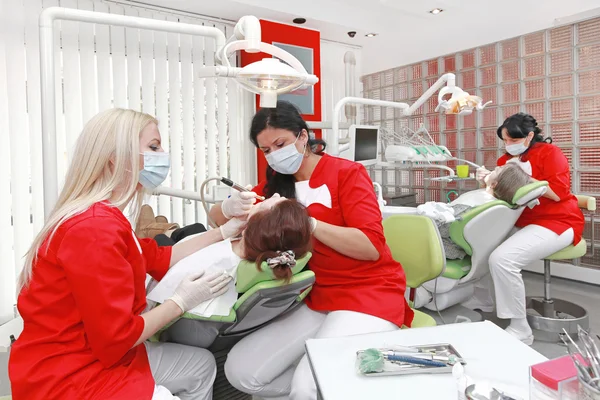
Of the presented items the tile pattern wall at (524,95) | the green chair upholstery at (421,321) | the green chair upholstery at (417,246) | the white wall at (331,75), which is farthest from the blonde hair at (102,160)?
the white wall at (331,75)

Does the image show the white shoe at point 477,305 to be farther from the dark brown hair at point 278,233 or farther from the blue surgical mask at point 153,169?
the blue surgical mask at point 153,169

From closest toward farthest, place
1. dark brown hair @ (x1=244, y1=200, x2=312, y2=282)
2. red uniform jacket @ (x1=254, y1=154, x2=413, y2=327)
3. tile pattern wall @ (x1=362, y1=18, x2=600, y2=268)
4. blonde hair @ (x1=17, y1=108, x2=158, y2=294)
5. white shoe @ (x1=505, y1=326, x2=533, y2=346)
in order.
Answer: blonde hair @ (x1=17, y1=108, x2=158, y2=294), dark brown hair @ (x1=244, y1=200, x2=312, y2=282), red uniform jacket @ (x1=254, y1=154, x2=413, y2=327), white shoe @ (x1=505, y1=326, x2=533, y2=346), tile pattern wall @ (x1=362, y1=18, x2=600, y2=268)

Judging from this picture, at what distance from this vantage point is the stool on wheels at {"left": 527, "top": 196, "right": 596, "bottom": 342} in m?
2.67

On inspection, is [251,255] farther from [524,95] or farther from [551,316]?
[524,95]

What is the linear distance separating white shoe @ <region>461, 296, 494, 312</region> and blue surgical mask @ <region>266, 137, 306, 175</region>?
218cm

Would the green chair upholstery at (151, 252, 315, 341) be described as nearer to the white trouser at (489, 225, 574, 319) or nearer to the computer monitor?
the white trouser at (489, 225, 574, 319)

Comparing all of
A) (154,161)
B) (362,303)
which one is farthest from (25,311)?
(362,303)

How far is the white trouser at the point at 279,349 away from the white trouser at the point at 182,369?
0.28 ft

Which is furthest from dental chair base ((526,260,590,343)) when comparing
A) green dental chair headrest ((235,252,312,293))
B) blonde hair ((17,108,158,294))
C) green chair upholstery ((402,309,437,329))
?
blonde hair ((17,108,158,294))

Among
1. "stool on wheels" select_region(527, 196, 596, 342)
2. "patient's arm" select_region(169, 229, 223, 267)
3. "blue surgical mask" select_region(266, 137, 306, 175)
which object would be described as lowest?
"stool on wheels" select_region(527, 196, 596, 342)

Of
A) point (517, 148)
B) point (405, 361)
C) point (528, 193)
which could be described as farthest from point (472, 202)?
point (405, 361)

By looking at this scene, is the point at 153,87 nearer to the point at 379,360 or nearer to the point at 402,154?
the point at 402,154

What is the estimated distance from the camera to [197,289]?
1.16m

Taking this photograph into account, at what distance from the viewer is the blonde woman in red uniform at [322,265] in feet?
4.55
